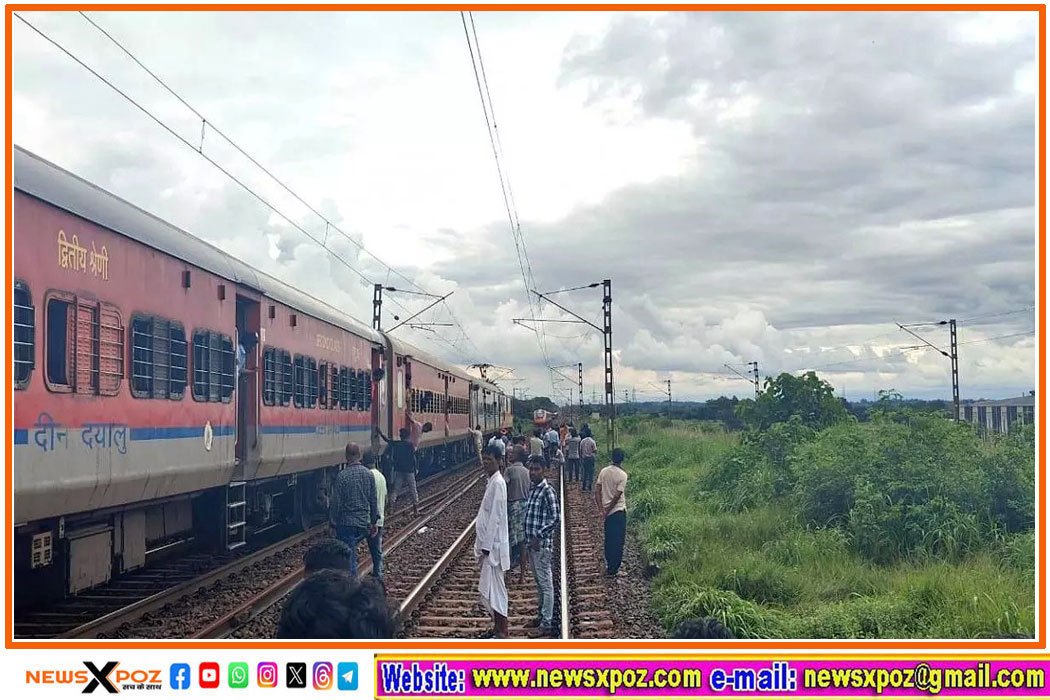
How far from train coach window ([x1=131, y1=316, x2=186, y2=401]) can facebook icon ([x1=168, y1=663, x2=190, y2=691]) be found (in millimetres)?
3578

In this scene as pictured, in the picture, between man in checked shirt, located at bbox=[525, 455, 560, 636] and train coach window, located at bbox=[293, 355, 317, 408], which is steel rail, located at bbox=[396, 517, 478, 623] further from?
train coach window, located at bbox=[293, 355, 317, 408]

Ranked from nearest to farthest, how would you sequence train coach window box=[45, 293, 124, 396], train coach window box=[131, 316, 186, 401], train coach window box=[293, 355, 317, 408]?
train coach window box=[45, 293, 124, 396], train coach window box=[131, 316, 186, 401], train coach window box=[293, 355, 317, 408]

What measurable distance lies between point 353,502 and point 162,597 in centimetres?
198

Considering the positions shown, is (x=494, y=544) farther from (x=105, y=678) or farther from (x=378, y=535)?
(x=105, y=678)

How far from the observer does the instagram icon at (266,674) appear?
18.3 feet

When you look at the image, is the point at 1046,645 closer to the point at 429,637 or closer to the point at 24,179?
the point at 429,637

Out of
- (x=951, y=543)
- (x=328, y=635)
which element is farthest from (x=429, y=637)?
(x=951, y=543)

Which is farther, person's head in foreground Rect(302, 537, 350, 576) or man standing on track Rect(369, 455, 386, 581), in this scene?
man standing on track Rect(369, 455, 386, 581)

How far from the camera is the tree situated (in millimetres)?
20688

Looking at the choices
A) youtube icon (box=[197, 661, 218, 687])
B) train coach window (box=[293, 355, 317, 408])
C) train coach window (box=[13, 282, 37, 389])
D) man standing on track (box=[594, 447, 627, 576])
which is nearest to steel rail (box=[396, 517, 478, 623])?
man standing on track (box=[594, 447, 627, 576])

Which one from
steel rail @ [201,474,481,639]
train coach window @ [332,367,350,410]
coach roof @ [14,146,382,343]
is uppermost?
coach roof @ [14,146,382,343]

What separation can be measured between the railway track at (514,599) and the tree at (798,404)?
7.50 m

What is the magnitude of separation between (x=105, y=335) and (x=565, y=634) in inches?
174

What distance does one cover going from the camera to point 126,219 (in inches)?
352
